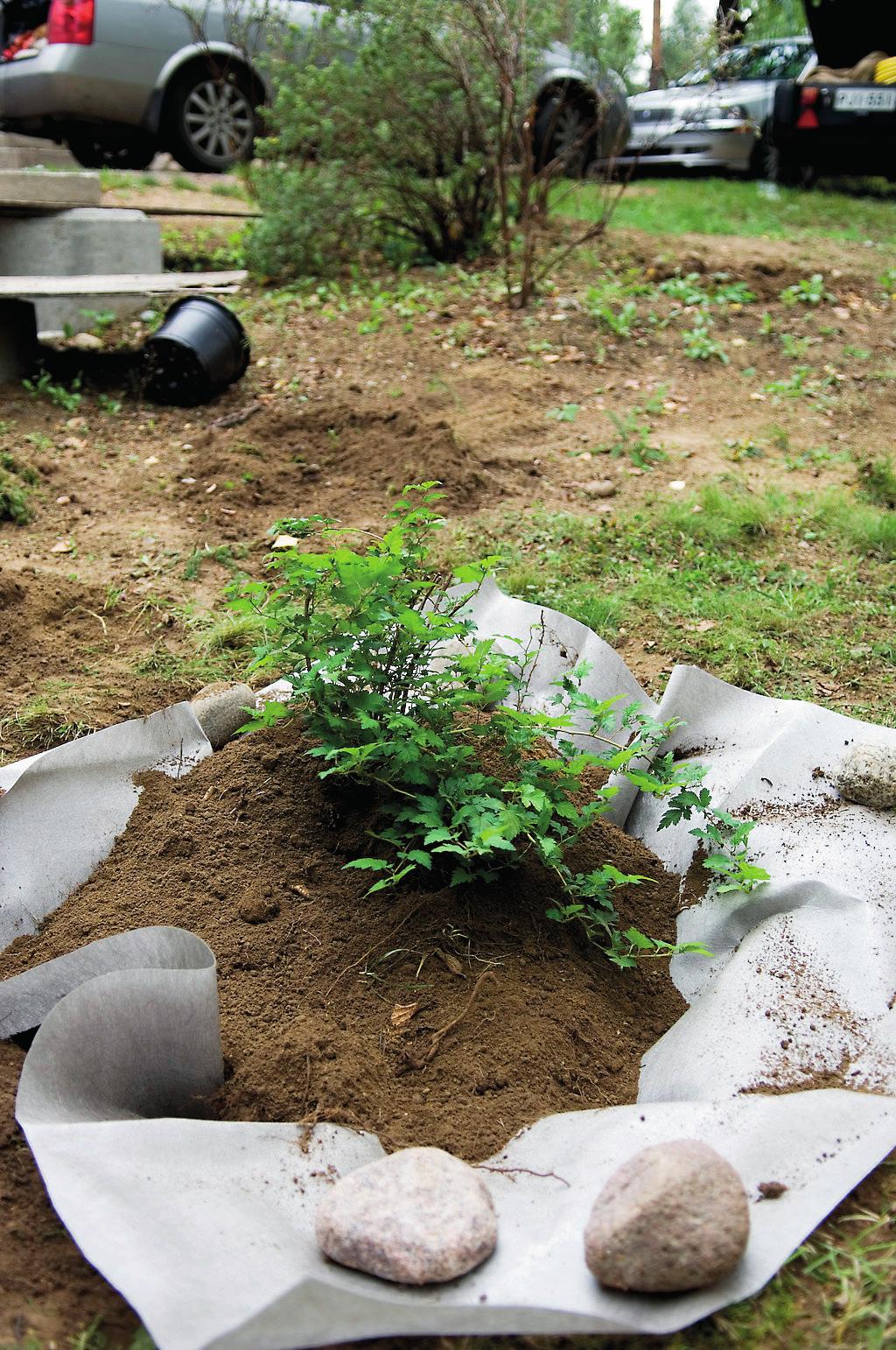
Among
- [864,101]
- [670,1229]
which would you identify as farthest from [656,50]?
[670,1229]

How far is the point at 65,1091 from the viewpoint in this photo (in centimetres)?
191

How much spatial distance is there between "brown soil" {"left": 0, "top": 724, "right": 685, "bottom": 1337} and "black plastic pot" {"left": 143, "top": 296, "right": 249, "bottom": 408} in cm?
325

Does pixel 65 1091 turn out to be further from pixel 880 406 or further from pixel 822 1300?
pixel 880 406

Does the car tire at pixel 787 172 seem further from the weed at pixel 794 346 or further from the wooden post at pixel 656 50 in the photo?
the weed at pixel 794 346

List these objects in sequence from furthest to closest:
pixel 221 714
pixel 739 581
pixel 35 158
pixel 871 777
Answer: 1. pixel 35 158
2. pixel 739 581
3. pixel 221 714
4. pixel 871 777

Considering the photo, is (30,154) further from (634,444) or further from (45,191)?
(634,444)

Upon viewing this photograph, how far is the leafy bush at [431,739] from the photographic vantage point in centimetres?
233

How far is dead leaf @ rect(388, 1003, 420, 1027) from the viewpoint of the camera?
7.35 ft

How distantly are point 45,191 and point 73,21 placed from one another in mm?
2263

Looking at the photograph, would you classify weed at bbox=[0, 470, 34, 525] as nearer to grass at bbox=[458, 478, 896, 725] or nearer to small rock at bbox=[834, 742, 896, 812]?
grass at bbox=[458, 478, 896, 725]

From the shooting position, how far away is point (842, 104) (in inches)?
407

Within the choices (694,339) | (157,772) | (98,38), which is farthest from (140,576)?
(98,38)

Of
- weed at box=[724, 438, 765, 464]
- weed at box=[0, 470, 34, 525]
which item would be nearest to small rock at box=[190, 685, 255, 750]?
weed at box=[0, 470, 34, 525]

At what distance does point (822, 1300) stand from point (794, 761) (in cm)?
131
